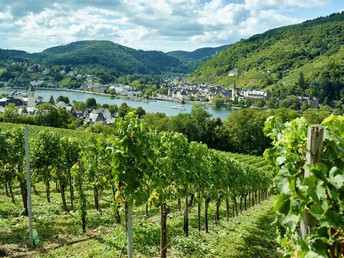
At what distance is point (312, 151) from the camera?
3236 mm

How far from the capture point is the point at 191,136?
263 ft

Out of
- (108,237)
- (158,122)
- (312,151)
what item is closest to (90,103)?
(158,122)

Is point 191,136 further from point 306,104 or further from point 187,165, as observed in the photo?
point 306,104

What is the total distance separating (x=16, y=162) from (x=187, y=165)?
25.8 ft

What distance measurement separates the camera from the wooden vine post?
125 inches

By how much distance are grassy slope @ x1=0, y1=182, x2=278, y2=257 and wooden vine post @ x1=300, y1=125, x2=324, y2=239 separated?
718cm

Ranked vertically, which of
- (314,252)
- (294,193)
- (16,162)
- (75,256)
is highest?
(294,193)

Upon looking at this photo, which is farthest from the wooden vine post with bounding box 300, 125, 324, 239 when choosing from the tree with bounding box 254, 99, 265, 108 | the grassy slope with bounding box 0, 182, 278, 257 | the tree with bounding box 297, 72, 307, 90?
the tree with bounding box 297, 72, 307, 90

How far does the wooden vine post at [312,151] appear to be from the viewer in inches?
125

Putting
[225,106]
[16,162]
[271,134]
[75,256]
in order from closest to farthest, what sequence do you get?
1. [271,134]
2. [75,256]
3. [16,162]
4. [225,106]

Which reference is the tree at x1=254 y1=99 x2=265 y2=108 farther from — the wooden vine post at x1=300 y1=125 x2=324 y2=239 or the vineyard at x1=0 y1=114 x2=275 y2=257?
the wooden vine post at x1=300 y1=125 x2=324 y2=239

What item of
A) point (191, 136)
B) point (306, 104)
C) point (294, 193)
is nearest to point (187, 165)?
point (294, 193)

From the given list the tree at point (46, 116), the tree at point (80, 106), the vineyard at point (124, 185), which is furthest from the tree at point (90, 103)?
the vineyard at point (124, 185)

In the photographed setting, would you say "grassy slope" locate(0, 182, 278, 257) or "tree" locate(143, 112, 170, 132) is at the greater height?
"grassy slope" locate(0, 182, 278, 257)
